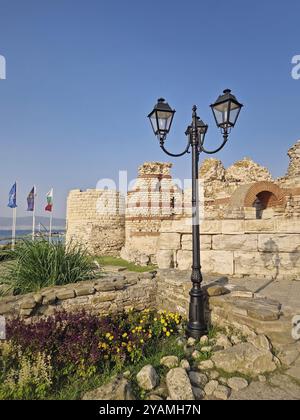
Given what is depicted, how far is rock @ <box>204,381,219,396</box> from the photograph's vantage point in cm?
234

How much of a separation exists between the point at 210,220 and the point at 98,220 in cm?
1242

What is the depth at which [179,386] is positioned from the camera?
229 centimetres

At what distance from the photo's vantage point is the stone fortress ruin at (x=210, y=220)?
6.20 meters

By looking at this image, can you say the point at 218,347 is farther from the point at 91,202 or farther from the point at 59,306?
the point at 91,202

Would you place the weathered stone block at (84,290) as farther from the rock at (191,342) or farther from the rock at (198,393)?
the rock at (198,393)

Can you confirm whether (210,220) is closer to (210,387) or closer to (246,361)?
(246,361)

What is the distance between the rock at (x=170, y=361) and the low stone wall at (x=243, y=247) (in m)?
4.02

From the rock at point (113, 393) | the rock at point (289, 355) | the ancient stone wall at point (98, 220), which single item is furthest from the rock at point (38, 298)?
the ancient stone wall at point (98, 220)

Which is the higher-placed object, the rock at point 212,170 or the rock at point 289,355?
the rock at point 212,170

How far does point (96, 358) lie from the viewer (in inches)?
113

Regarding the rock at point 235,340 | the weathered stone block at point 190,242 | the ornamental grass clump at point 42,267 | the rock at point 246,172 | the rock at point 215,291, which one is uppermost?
the rock at point 246,172

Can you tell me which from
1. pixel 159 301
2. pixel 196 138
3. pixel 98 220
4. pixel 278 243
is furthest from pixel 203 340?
pixel 98 220
